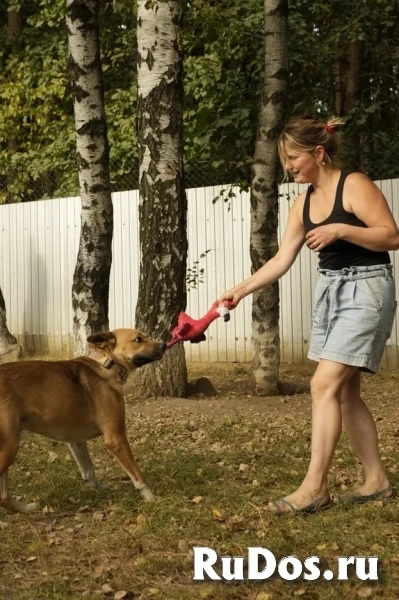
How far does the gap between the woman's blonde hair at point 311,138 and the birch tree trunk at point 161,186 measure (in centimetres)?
414

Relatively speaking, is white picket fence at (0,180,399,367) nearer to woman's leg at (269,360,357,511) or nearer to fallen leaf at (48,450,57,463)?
fallen leaf at (48,450,57,463)

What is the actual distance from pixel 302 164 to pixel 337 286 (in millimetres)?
708

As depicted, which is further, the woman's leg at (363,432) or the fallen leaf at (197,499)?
the fallen leaf at (197,499)

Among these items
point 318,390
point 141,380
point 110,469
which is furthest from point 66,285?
point 318,390

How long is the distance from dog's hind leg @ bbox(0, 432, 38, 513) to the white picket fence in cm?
723

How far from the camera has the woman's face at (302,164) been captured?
5680 mm

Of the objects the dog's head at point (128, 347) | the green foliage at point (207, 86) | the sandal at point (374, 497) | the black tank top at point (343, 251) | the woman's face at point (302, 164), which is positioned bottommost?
the sandal at point (374, 497)

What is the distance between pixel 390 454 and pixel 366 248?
2399 mm

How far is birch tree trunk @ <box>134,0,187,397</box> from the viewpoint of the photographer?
9758 millimetres

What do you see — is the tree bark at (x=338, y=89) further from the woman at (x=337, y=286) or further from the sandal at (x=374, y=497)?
the sandal at (x=374, y=497)

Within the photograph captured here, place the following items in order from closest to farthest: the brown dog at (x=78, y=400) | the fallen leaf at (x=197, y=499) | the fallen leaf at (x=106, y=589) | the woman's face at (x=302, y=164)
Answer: the fallen leaf at (x=106, y=589), the woman's face at (x=302, y=164), the brown dog at (x=78, y=400), the fallen leaf at (x=197, y=499)

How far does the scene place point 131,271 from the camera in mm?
14859

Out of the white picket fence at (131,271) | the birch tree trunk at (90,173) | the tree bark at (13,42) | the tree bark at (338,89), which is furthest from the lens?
Result: the tree bark at (338,89)

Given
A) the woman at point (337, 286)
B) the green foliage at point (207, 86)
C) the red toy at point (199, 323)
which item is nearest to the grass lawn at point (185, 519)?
the woman at point (337, 286)
